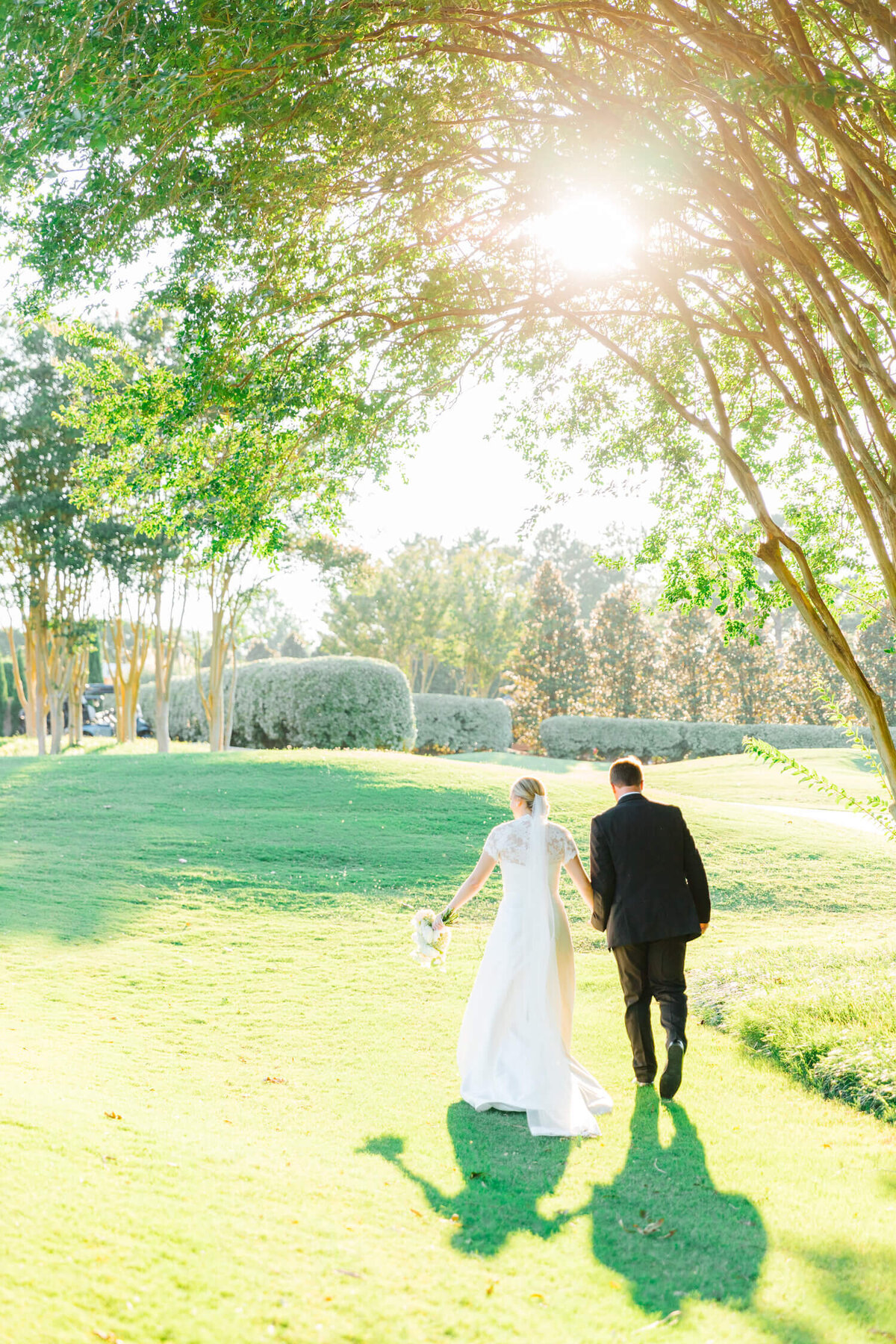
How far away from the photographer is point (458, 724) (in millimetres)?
29688

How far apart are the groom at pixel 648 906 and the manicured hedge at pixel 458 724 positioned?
23290 millimetres

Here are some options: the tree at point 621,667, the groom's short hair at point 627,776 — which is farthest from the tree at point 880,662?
the groom's short hair at point 627,776

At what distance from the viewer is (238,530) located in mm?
7637

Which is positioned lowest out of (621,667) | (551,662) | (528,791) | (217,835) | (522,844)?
(217,835)

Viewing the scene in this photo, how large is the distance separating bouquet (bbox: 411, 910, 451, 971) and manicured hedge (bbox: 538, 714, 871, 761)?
85.5 ft

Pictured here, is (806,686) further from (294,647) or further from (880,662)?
(294,647)

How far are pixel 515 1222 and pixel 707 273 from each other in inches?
350

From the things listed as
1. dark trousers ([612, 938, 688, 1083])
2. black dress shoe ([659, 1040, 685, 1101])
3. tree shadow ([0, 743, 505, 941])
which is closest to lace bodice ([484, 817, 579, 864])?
dark trousers ([612, 938, 688, 1083])

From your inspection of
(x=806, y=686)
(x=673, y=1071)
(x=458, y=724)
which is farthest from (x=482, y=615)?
(x=673, y=1071)

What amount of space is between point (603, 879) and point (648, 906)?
330 mm

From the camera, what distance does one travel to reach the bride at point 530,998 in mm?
5234

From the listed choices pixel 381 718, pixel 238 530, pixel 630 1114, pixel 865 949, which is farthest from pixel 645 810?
pixel 381 718

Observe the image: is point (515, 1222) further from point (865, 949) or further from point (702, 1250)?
point (865, 949)

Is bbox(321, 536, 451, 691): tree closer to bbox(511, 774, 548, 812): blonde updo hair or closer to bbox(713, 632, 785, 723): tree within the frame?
bbox(713, 632, 785, 723): tree
